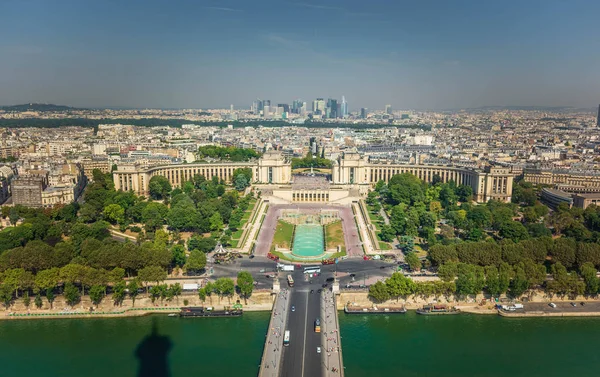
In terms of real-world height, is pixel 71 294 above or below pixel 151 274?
below

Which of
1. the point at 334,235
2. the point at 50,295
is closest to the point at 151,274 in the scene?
the point at 50,295

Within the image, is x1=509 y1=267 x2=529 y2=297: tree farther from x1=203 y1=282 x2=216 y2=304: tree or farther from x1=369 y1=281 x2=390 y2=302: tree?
x1=203 y1=282 x2=216 y2=304: tree

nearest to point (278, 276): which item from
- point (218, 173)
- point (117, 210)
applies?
point (117, 210)

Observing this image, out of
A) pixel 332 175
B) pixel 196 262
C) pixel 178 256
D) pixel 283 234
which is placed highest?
pixel 332 175

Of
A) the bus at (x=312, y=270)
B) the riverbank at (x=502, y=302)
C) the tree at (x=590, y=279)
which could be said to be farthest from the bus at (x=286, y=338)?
the tree at (x=590, y=279)

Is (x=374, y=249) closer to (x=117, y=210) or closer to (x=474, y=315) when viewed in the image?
(x=474, y=315)

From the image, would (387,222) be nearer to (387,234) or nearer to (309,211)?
(387,234)
